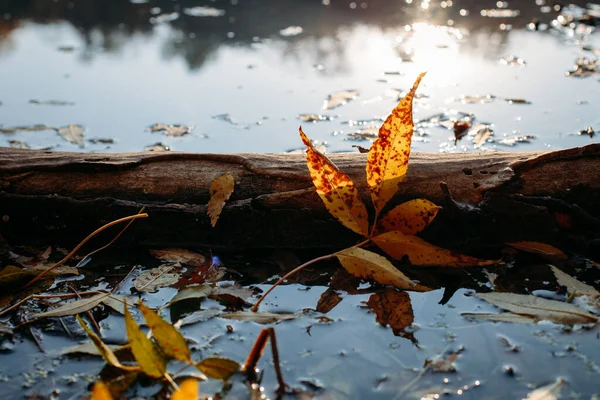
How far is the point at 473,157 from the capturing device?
65.2 inches

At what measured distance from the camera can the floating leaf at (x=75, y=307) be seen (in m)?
1.36

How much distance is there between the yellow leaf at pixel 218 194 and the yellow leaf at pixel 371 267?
1.11ft

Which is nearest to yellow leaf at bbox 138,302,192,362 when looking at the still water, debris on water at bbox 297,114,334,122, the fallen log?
the fallen log

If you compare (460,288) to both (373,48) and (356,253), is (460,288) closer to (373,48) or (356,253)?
(356,253)

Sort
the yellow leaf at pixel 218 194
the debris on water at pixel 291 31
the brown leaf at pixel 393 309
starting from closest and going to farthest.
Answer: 1. the brown leaf at pixel 393 309
2. the yellow leaf at pixel 218 194
3. the debris on water at pixel 291 31

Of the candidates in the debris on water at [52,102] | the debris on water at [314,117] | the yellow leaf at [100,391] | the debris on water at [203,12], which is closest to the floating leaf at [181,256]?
the yellow leaf at [100,391]

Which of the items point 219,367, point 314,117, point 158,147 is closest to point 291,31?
point 314,117

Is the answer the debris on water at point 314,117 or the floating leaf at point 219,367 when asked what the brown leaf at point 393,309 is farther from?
the debris on water at point 314,117

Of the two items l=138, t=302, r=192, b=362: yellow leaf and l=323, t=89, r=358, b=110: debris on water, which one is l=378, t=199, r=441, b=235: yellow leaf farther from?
l=323, t=89, r=358, b=110: debris on water

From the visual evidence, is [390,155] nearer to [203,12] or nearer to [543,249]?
[543,249]

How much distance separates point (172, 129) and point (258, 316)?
5.51ft

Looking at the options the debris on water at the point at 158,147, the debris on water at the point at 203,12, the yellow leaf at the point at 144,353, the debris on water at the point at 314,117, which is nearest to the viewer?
the yellow leaf at the point at 144,353

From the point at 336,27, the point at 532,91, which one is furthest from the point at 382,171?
the point at 336,27

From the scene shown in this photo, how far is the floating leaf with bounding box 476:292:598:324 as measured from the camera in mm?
1292
